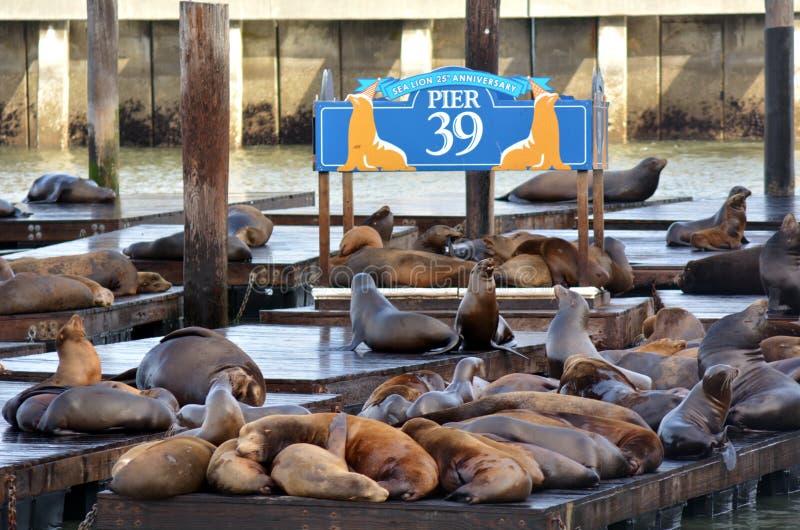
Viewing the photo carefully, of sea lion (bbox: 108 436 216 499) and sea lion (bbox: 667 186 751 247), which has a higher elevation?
sea lion (bbox: 667 186 751 247)

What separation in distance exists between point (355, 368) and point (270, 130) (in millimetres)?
23924

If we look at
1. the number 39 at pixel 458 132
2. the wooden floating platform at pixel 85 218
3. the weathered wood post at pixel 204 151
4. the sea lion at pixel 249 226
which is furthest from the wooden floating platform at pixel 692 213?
the weathered wood post at pixel 204 151

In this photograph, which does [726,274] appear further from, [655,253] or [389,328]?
[389,328]

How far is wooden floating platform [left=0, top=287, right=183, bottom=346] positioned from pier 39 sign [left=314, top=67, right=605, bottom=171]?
5.26 feet

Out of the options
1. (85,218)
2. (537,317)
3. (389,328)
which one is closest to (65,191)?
(85,218)

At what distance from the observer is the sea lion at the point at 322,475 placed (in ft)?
16.4

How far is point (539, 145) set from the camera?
9508mm

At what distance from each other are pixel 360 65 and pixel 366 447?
2720cm

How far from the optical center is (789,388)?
6434 millimetres

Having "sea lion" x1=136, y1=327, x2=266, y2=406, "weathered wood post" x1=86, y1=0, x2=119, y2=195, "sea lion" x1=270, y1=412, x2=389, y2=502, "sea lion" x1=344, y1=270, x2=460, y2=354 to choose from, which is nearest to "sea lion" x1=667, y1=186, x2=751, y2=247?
"sea lion" x1=344, y1=270, x2=460, y2=354

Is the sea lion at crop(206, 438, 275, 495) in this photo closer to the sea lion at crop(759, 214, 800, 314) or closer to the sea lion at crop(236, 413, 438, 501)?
the sea lion at crop(236, 413, 438, 501)

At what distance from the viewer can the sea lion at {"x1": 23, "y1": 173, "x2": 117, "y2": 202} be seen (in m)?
16.5

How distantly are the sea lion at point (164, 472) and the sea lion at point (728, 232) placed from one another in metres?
7.02

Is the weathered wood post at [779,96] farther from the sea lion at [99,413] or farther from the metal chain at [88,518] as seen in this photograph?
the metal chain at [88,518]
